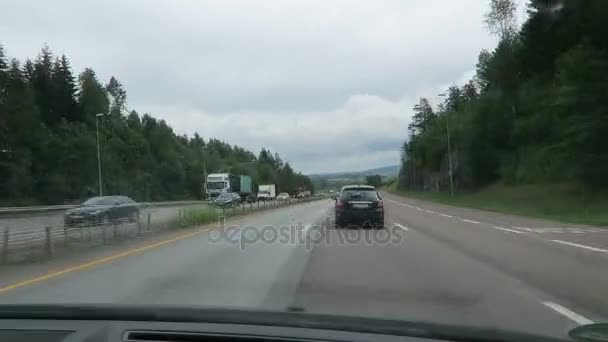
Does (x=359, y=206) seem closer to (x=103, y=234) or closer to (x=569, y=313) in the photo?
(x=103, y=234)

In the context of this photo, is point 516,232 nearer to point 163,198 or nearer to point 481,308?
point 481,308

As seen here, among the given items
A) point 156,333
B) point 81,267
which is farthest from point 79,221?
point 156,333

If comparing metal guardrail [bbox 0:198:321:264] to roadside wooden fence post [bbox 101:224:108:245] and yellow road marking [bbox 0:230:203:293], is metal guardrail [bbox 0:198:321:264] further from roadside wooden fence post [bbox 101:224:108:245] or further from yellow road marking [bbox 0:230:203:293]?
yellow road marking [bbox 0:230:203:293]

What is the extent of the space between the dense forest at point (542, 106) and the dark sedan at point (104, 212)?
86.0ft

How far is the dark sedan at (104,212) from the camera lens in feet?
71.3

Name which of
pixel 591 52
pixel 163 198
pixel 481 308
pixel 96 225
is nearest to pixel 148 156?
pixel 163 198

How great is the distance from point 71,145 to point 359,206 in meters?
56.6

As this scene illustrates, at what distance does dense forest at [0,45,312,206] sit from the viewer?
209 feet

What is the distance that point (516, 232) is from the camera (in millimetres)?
21297

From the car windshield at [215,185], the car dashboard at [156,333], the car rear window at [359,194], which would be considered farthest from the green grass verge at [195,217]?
the car windshield at [215,185]

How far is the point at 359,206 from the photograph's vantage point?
79.9 ft

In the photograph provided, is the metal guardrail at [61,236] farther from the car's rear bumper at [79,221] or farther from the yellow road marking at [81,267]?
the yellow road marking at [81,267]

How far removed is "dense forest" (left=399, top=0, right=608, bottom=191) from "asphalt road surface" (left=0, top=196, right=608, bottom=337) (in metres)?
21.9

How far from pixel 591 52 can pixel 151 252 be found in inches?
1277
